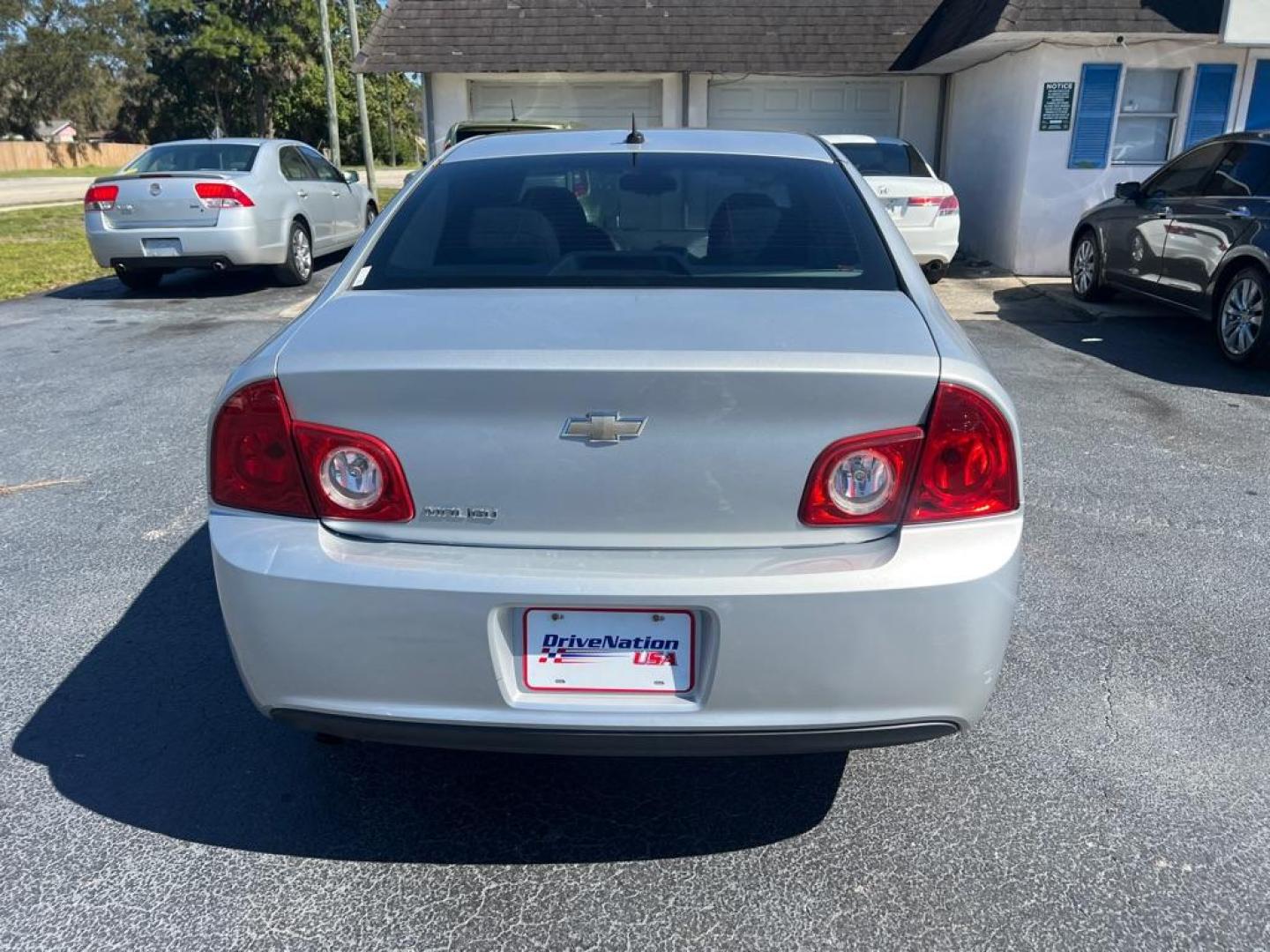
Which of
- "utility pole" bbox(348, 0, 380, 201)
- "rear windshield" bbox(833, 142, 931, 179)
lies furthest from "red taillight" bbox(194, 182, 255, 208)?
"utility pole" bbox(348, 0, 380, 201)

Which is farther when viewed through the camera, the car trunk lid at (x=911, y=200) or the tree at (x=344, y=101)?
the tree at (x=344, y=101)

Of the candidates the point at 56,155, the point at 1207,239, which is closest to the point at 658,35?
the point at 1207,239

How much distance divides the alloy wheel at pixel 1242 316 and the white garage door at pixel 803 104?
8200 mm

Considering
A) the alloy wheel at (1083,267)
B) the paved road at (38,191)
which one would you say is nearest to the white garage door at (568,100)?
the alloy wheel at (1083,267)

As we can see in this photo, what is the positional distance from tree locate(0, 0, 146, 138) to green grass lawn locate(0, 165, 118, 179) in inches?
268

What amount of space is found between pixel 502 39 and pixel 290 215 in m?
5.27

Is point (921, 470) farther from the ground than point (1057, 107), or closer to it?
closer to it

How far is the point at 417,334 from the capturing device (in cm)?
212

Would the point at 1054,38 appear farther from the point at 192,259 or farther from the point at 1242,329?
the point at 192,259

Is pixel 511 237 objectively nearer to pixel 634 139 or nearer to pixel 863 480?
pixel 634 139

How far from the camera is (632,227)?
296 centimetres

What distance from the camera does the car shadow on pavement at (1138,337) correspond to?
6969 mm

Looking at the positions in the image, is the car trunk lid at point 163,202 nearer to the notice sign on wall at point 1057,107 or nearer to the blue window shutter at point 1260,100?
the notice sign on wall at point 1057,107

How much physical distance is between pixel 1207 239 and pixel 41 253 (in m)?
14.1
